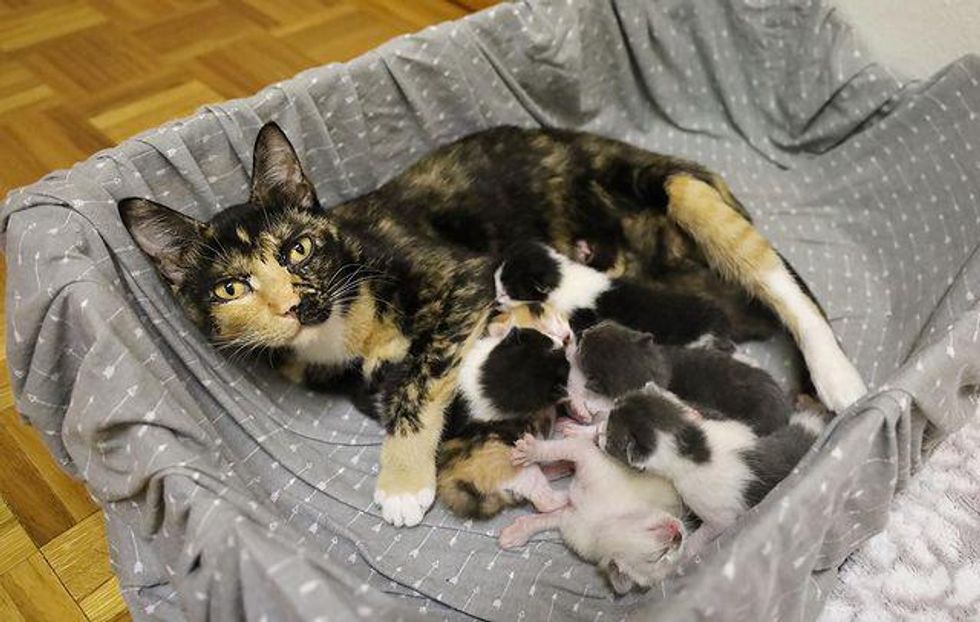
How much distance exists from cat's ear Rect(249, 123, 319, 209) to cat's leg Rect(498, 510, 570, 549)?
711 mm

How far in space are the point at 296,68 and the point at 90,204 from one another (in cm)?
160

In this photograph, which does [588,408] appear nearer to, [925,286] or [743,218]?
[743,218]

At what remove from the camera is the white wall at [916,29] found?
1.94 m

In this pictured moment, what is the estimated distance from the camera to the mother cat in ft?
4.48

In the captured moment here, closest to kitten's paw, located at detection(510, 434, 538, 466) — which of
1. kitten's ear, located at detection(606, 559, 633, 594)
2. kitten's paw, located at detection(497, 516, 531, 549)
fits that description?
kitten's paw, located at detection(497, 516, 531, 549)

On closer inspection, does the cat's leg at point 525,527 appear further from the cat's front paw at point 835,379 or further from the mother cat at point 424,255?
the cat's front paw at point 835,379

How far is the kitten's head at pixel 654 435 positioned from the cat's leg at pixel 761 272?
356 millimetres

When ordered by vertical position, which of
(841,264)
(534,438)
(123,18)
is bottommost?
(123,18)

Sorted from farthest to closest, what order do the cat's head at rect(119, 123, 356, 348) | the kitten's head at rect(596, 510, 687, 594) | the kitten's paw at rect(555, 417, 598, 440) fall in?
1. the kitten's paw at rect(555, 417, 598, 440)
2. the cat's head at rect(119, 123, 356, 348)
3. the kitten's head at rect(596, 510, 687, 594)

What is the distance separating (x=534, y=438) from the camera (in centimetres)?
144

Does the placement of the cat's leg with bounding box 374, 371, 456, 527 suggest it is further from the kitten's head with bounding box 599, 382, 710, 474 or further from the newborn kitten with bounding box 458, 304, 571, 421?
the kitten's head with bounding box 599, 382, 710, 474

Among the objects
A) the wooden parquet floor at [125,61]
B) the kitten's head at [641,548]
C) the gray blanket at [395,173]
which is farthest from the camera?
the wooden parquet floor at [125,61]

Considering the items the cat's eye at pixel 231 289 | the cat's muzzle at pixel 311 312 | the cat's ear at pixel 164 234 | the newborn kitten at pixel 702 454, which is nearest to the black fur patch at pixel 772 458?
the newborn kitten at pixel 702 454

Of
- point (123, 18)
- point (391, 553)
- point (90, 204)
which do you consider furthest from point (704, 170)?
point (123, 18)
